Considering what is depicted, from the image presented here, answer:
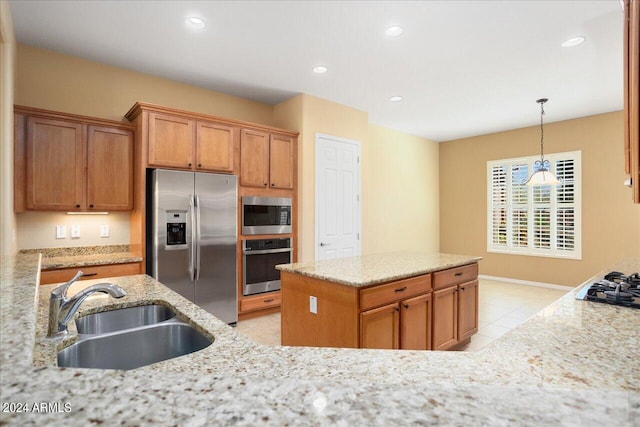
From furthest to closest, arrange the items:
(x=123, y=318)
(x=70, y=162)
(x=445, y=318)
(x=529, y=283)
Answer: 1. (x=529, y=283)
2. (x=70, y=162)
3. (x=445, y=318)
4. (x=123, y=318)

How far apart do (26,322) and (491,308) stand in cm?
493

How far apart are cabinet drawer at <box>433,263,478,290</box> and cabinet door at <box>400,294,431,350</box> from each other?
18 cm

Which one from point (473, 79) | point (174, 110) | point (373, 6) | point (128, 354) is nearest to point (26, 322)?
point (128, 354)

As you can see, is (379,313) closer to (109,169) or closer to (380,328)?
(380,328)

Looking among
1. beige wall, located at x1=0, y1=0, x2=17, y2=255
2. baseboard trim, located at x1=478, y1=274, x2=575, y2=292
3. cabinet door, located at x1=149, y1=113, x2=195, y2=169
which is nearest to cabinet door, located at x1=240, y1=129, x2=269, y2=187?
cabinet door, located at x1=149, y1=113, x2=195, y2=169

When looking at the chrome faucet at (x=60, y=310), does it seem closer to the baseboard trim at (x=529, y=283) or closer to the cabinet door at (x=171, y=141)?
the cabinet door at (x=171, y=141)

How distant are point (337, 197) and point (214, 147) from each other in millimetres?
1811

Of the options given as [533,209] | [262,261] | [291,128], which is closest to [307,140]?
[291,128]

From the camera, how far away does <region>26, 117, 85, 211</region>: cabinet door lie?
294 cm

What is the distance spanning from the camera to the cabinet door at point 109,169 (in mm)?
3227

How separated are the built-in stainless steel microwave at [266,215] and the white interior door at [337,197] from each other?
46 centimetres

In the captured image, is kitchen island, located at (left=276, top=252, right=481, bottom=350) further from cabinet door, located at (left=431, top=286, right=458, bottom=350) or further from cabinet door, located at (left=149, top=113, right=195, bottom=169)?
cabinet door, located at (left=149, top=113, right=195, bottom=169)

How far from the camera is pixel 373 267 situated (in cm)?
265

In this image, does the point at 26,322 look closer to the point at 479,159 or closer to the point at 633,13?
the point at 633,13
